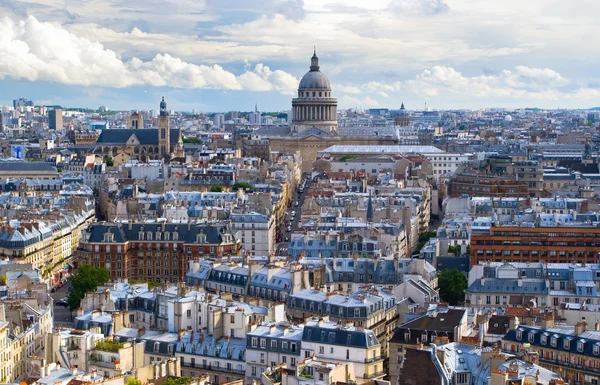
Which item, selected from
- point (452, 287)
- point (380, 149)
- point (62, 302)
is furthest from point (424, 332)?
point (380, 149)

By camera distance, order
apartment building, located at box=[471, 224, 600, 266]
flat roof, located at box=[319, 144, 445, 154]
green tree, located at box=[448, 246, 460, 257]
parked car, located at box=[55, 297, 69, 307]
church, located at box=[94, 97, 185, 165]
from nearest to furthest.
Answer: parked car, located at box=[55, 297, 69, 307] < apartment building, located at box=[471, 224, 600, 266] < green tree, located at box=[448, 246, 460, 257] < flat roof, located at box=[319, 144, 445, 154] < church, located at box=[94, 97, 185, 165]

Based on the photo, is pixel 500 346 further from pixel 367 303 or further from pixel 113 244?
pixel 113 244

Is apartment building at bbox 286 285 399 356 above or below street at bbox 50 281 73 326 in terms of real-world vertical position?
above

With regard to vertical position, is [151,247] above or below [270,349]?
below

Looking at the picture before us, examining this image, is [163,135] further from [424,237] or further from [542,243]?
[542,243]

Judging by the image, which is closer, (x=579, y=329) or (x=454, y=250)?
(x=579, y=329)

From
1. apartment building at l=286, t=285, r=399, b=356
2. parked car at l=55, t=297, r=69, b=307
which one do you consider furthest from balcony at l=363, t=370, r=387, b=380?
parked car at l=55, t=297, r=69, b=307

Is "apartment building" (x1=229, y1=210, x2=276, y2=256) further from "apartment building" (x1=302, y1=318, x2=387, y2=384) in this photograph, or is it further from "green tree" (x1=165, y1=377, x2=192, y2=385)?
"green tree" (x1=165, y1=377, x2=192, y2=385)

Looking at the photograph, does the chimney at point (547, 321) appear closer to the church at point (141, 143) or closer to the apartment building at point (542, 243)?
the apartment building at point (542, 243)
